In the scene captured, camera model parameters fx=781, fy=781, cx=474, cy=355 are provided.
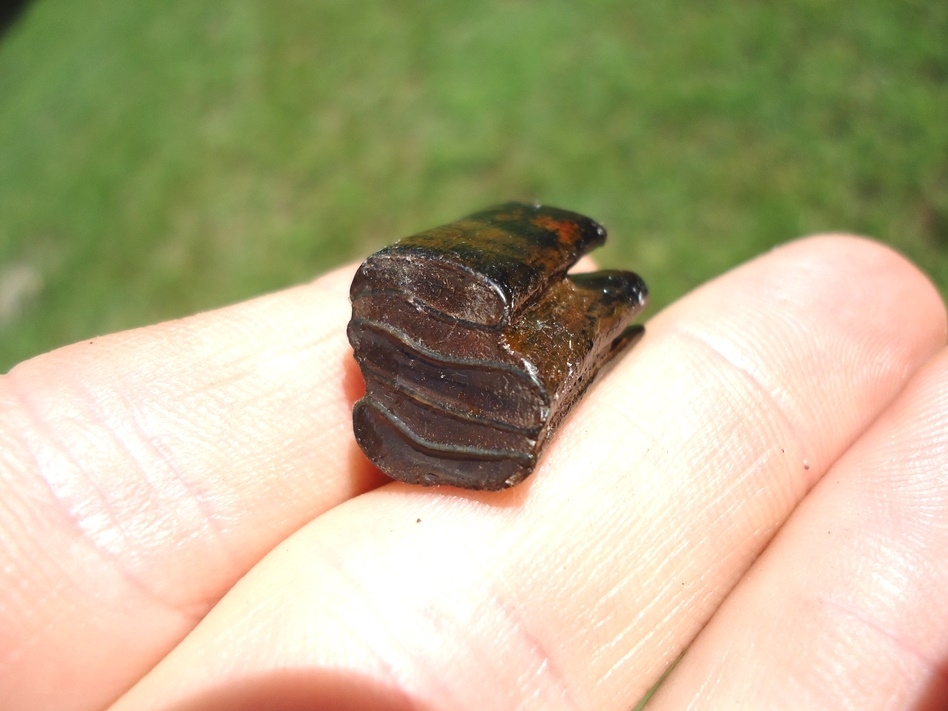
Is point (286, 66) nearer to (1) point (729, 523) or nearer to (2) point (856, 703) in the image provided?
(1) point (729, 523)

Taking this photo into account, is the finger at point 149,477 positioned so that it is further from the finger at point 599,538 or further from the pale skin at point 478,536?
the finger at point 599,538

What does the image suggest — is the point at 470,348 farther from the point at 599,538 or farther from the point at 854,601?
the point at 854,601

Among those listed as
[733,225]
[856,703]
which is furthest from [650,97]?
[856,703]

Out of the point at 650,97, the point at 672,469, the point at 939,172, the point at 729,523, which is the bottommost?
the point at 729,523

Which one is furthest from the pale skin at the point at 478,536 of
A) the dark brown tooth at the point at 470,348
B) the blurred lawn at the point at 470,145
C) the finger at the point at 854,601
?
the blurred lawn at the point at 470,145

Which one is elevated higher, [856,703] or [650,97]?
[650,97]

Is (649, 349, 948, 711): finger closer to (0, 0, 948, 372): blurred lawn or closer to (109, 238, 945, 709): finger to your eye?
(109, 238, 945, 709): finger

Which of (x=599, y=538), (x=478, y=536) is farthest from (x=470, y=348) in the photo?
(x=599, y=538)
